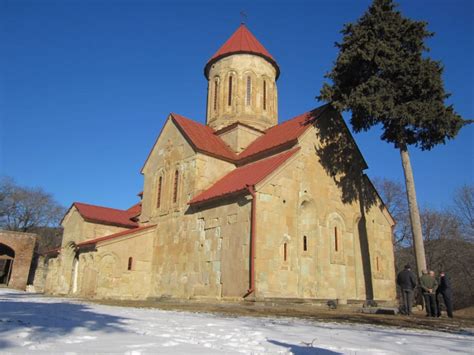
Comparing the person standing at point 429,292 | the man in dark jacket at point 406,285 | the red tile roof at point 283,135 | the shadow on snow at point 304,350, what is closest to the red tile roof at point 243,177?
the red tile roof at point 283,135

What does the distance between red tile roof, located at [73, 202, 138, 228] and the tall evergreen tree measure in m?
13.2

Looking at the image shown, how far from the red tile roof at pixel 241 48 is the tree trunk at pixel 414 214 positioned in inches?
421

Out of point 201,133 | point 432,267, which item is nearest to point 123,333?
point 201,133

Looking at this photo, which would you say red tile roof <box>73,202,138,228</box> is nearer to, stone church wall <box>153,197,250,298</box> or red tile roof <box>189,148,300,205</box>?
stone church wall <box>153,197,250,298</box>

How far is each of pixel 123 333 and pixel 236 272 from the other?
9585mm

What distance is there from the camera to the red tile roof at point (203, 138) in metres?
18.6

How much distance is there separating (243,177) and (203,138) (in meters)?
4.33

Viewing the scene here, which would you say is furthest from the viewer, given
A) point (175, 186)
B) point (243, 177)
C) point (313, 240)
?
point (175, 186)

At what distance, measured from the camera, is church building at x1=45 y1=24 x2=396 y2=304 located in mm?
14461

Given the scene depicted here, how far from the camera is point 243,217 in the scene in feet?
47.4

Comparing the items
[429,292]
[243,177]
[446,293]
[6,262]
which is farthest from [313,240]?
[6,262]

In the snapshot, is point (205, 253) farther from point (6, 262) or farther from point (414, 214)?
point (6, 262)

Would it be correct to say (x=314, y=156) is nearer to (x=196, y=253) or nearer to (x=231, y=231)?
(x=231, y=231)

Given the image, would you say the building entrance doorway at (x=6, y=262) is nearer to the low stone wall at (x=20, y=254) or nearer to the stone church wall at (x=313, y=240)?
the low stone wall at (x=20, y=254)
